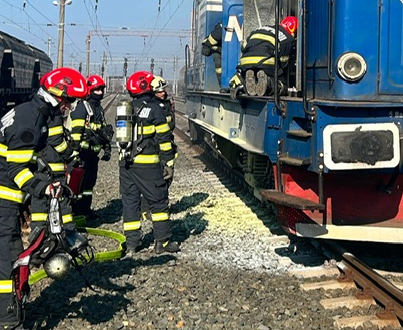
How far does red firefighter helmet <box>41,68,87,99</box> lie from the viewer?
14.3 feet

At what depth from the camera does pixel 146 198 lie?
6949 mm

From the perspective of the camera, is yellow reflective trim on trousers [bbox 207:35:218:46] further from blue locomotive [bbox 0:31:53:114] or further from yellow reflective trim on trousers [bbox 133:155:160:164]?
blue locomotive [bbox 0:31:53:114]

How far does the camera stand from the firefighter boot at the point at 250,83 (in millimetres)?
6776

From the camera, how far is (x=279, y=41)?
6.40 metres

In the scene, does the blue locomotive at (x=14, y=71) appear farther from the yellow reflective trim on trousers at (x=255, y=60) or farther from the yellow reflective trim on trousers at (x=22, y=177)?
the yellow reflective trim on trousers at (x=22, y=177)

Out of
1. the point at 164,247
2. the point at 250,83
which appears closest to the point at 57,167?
the point at 164,247

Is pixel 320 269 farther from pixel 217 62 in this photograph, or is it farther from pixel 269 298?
pixel 217 62

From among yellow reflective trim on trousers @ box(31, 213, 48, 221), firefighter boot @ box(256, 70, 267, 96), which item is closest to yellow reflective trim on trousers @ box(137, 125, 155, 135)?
firefighter boot @ box(256, 70, 267, 96)

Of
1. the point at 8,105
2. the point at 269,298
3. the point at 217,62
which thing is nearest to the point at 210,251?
the point at 269,298

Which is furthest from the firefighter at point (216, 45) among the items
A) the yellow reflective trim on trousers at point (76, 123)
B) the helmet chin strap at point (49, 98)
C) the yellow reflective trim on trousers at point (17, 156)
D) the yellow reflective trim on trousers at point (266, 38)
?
the yellow reflective trim on trousers at point (17, 156)

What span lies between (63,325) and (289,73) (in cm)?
374

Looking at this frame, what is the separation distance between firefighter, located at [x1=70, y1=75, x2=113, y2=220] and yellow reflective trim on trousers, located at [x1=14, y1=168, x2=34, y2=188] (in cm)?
383

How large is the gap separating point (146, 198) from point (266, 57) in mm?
2000

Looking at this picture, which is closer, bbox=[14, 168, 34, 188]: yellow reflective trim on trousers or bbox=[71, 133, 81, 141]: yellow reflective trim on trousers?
bbox=[14, 168, 34, 188]: yellow reflective trim on trousers
